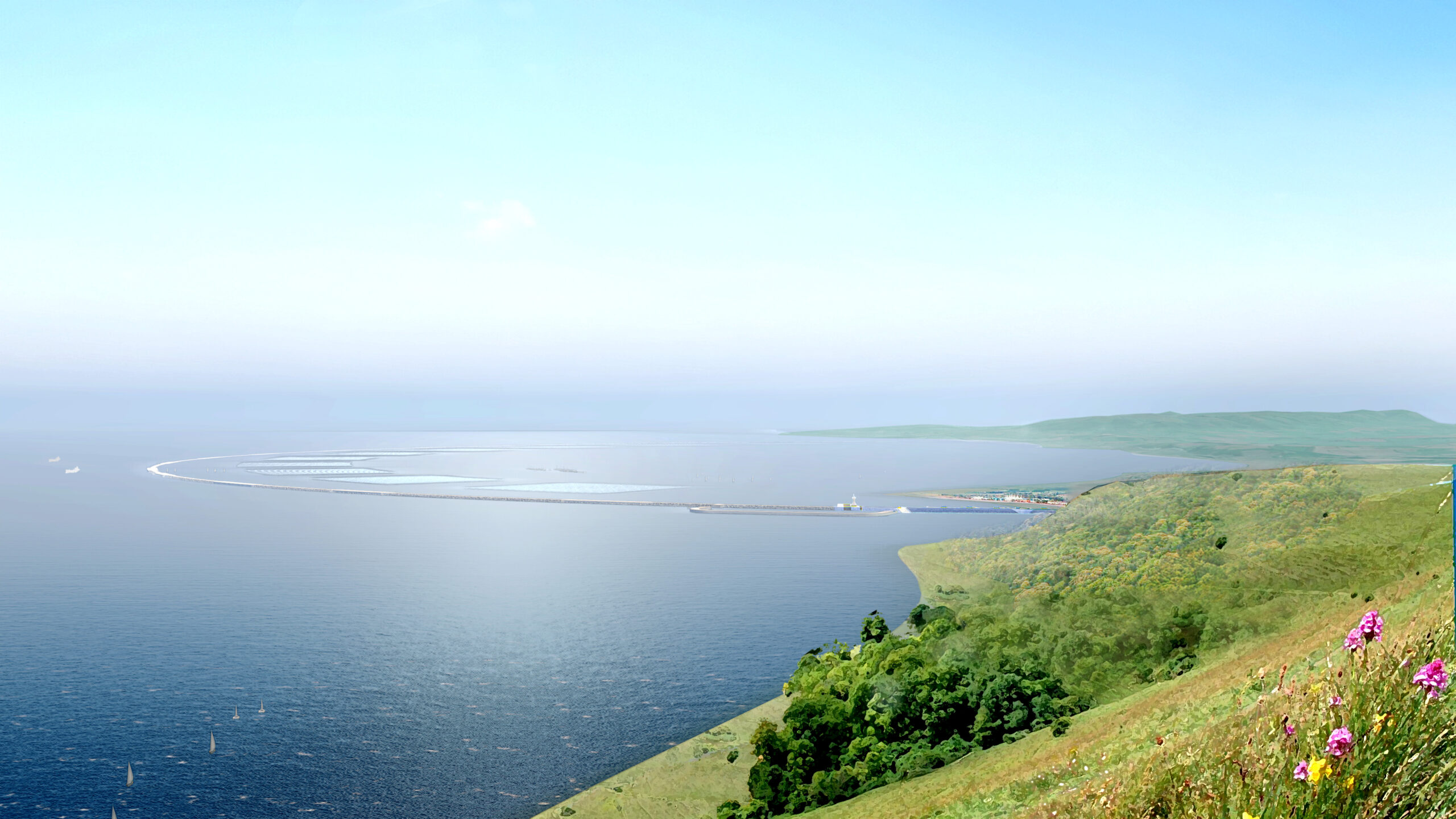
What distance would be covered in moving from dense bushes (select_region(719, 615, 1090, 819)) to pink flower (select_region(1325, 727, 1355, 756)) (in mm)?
30291

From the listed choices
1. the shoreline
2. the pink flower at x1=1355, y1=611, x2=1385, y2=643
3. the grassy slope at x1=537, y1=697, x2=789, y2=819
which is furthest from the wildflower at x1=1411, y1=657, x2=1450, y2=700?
the grassy slope at x1=537, y1=697, x2=789, y2=819

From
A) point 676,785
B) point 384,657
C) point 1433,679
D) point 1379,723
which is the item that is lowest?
point 384,657

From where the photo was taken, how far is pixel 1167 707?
91.0 ft

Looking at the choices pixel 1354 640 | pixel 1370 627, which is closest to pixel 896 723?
pixel 1354 640

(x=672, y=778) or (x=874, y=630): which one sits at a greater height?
(x=874, y=630)

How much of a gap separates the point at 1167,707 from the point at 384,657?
7883 centimetres

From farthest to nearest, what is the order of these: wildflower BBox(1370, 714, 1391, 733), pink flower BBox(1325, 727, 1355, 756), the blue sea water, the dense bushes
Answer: the blue sea water
the dense bushes
wildflower BBox(1370, 714, 1391, 733)
pink flower BBox(1325, 727, 1355, 756)

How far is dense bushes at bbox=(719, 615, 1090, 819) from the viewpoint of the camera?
4353cm

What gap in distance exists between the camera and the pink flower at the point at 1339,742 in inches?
366

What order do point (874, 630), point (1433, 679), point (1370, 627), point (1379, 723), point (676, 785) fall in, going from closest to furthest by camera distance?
point (1433, 679)
point (1370, 627)
point (1379, 723)
point (676, 785)
point (874, 630)

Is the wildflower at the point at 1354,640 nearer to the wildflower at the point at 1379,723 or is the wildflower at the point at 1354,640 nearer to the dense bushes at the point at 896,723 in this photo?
the wildflower at the point at 1379,723

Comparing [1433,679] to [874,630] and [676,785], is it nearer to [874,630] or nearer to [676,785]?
[676,785]

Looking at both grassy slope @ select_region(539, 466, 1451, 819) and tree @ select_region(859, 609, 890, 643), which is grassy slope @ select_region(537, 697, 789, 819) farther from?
tree @ select_region(859, 609, 890, 643)

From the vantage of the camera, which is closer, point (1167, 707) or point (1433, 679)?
point (1433, 679)
